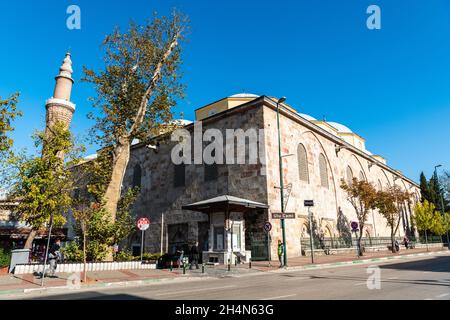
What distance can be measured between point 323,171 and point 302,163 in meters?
4.63

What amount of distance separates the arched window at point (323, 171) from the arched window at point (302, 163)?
3443 millimetres

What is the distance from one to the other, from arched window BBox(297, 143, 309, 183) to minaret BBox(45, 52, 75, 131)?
2341 centimetres

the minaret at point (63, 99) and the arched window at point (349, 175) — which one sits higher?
the minaret at point (63, 99)

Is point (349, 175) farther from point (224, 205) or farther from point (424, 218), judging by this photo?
point (224, 205)

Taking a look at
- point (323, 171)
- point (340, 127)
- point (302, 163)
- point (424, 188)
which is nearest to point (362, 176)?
point (340, 127)

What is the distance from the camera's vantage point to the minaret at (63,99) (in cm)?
3145

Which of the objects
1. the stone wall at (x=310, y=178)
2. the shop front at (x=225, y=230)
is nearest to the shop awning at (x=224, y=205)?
the shop front at (x=225, y=230)

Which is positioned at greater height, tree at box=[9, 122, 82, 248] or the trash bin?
tree at box=[9, 122, 82, 248]

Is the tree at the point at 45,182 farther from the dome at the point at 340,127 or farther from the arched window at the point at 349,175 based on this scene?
the dome at the point at 340,127

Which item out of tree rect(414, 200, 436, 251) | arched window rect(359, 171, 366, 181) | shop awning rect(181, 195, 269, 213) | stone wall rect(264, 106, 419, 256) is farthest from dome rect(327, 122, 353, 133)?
shop awning rect(181, 195, 269, 213)

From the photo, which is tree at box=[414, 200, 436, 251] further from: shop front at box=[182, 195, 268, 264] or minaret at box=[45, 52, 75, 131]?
minaret at box=[45, 52, 75, 131]

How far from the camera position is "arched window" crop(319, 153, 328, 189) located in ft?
111

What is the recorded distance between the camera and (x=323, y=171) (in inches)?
1358

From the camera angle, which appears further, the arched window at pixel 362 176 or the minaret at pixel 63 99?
the arched window at pixel 362 176
